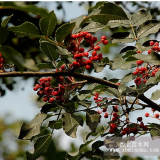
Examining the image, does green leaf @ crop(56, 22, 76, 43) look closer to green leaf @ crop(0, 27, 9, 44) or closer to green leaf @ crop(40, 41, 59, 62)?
green leaf @ crop(40, 41, 59, 62)

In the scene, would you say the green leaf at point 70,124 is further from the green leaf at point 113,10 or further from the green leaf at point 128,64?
the green leaf at point 113,10

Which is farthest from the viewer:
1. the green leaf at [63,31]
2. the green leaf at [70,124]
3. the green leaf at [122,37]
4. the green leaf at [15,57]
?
the green leaf at [122,37]

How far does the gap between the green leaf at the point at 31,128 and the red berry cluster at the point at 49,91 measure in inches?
3.1

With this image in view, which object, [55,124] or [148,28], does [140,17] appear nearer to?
[148,28]

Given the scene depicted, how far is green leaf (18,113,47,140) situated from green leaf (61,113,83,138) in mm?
105

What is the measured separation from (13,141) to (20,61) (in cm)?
329

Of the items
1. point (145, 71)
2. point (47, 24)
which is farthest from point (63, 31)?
point (145, 71)

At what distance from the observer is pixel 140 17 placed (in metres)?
1.39

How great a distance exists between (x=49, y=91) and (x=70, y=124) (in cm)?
16

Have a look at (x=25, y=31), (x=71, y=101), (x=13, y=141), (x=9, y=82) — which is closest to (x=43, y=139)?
(x=71, y=101)

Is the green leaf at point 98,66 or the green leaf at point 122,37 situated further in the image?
the green leaf at point 122,37

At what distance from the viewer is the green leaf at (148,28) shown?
4.29 ft

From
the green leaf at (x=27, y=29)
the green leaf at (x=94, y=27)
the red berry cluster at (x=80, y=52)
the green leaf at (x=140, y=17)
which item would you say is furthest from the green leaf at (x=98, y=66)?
the green leaf at (x=140, y=17)

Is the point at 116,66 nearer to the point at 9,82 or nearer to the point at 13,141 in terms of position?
the point at 9,82
